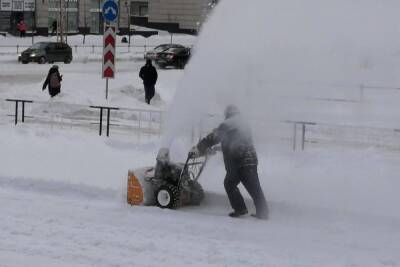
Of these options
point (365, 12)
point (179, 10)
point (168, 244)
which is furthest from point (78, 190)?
point (179, 10)

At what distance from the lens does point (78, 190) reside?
39.4 ft

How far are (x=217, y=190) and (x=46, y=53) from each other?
104 feet

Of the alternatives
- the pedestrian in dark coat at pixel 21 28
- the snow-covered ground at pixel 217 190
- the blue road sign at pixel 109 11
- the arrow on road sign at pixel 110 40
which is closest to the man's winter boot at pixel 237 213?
the snow-covered ground at pixel 217 190

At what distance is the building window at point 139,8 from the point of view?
7356 centimetres

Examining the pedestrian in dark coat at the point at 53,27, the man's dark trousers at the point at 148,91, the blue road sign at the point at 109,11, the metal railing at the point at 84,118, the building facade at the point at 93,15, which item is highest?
the building facade at the point at 93,15

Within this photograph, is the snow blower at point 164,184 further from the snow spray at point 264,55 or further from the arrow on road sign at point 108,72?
the arrow on road sign at point 108,72

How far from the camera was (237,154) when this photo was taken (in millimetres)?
10164

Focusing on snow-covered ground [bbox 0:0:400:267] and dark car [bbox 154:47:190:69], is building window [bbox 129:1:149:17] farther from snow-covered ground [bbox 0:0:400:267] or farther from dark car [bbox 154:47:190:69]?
snow-covered ground [bbox 0:0:400:267]

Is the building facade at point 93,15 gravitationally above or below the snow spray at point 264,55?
above

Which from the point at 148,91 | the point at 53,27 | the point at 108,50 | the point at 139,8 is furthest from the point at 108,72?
the point at 139,8

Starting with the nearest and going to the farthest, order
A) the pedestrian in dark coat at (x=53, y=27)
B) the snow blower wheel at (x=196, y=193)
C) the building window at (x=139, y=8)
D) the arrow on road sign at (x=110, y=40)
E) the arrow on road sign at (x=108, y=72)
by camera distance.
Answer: the snow blower wheel at (x=196, y=193) < the arrow on road sign at (x=110, y=40) < the arrow on road sign at (x=108, y=72) < the pedestrian in dark coat at (x=53, y=27) < the building window at (x=139, y=8)

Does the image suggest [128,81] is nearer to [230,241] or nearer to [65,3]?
[230,241]

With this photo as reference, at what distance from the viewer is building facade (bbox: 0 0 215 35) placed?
57.8 metres

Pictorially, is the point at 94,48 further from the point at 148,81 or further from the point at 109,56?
the point at 109,56
